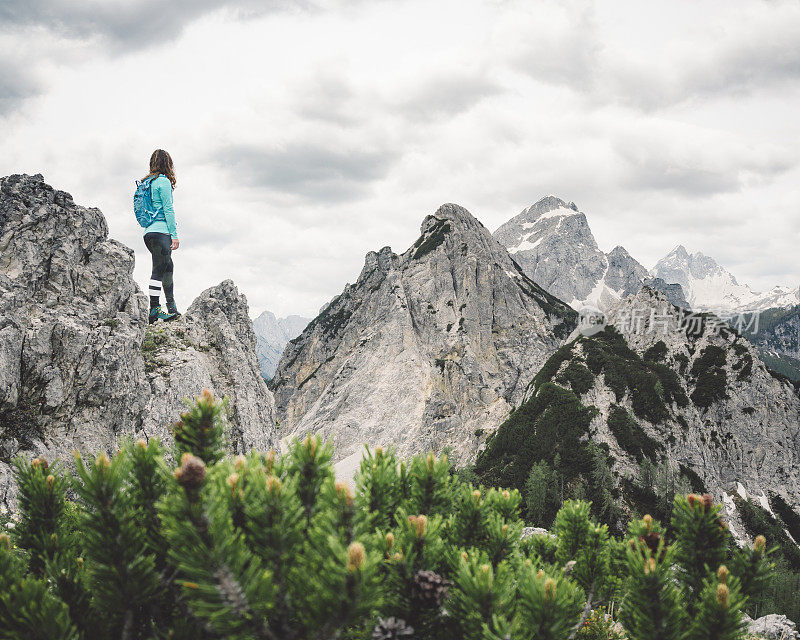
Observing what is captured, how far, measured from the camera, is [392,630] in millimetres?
2766

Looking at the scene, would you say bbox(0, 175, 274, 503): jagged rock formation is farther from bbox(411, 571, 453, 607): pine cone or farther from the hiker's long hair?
bbox(411, 571, 453, 607): pine cone

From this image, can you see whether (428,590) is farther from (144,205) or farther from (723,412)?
(723,412)

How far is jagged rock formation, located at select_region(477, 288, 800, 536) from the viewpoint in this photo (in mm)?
83938

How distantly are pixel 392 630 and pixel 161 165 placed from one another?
1161 centimetres

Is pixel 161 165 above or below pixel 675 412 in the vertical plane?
above

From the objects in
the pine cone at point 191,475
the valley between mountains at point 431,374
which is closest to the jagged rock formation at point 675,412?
the valley between mountains at point 431,374

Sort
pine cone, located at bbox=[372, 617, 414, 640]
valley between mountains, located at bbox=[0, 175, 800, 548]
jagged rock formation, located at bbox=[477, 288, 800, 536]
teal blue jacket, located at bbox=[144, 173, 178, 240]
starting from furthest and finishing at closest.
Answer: jagged rock formation, located at bbox=[477, 288, 800, 536] → valley between mountains, located at bbox=[0, 175, 800, 548] → teal blue jacket, located at bbox=[144, 173, 178, 240] → pine cone, located at bbox=[372, 617, 414, 640]

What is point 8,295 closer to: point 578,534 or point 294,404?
point 578,534

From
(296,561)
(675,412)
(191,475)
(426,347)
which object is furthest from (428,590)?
(426,347)

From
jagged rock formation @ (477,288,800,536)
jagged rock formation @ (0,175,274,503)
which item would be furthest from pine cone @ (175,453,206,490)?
jagged rock formation @ (477,288,800,536)

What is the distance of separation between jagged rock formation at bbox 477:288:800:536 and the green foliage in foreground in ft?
271

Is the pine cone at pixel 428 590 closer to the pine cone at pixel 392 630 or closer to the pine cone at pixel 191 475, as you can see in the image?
the pine cone at pixel 392 630

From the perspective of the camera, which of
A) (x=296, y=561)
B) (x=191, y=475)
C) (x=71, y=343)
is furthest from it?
(x=71, y=343)

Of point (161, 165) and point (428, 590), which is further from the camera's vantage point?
point (161, 165)
